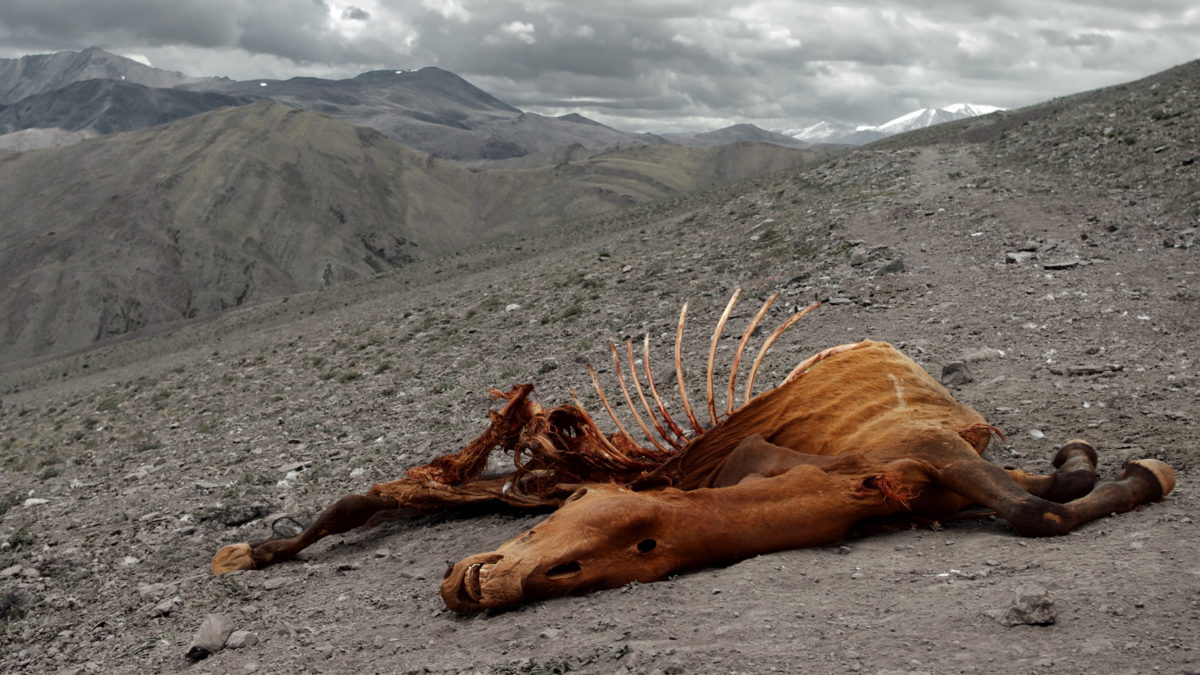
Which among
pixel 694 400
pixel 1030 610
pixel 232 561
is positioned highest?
pixel 1030 610

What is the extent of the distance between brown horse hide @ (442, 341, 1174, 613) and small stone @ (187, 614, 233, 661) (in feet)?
5.39

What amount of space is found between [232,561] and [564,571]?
10.4ft

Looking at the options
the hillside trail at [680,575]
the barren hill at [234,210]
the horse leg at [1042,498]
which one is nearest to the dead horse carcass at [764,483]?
the horse leg at [1042,498]

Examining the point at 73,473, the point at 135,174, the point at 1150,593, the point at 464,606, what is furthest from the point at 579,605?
the point at 135,174

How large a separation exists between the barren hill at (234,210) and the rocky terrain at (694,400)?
62.9 m

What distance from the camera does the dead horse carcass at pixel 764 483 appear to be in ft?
12.5

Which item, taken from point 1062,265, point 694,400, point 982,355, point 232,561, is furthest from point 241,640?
point 1062,265

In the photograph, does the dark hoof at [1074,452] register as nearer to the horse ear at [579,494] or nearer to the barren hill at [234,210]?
the horse ear at [579,494]

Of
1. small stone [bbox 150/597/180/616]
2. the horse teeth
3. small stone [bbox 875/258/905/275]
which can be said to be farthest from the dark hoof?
A: small stone [bbox 875/258/905/275]

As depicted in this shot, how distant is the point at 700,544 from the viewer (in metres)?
3.94

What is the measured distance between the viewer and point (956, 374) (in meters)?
7.00

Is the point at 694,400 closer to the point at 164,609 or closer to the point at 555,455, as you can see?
the point at 555,455

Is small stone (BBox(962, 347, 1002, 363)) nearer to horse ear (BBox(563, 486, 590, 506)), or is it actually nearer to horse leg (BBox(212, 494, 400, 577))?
horse ear (BBox(563, 486, 590, 506))

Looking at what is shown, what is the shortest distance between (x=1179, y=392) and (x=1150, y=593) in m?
3.67
